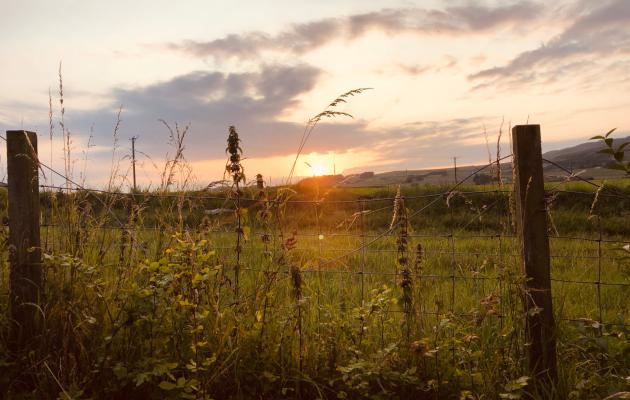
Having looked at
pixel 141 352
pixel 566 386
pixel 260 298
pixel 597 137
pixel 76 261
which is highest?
pixel 597 137

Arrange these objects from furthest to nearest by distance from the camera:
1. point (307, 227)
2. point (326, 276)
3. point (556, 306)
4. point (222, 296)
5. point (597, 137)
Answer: point (307, 227)
point (326, 276)
point (556, 306)
point (222, 296)
point (597, 137)

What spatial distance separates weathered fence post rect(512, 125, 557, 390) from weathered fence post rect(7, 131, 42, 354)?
3399mm

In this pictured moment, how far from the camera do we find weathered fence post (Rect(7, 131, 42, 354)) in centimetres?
385

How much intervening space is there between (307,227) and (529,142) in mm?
9616

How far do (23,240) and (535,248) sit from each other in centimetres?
372

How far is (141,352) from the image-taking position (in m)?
3.30

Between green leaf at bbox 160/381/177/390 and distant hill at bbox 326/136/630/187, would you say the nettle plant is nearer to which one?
distant hill at bbox 326/136/630/187

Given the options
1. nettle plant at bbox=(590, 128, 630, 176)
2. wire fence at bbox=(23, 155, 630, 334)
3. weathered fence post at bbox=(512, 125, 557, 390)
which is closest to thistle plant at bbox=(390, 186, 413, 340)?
wire fence at bbox=(23, 155, 630, 334)

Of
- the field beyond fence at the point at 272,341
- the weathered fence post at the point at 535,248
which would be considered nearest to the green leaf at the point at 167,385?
the field beyond fence at the point at 272,341

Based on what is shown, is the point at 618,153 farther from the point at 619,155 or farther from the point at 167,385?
the point at 167,385

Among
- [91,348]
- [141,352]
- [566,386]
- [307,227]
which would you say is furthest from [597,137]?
[307,227]

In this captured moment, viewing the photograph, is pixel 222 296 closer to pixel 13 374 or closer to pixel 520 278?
pixel 13 374

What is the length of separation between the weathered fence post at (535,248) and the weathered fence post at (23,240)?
3399 millimetres

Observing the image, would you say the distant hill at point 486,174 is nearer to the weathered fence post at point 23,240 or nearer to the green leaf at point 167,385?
the green leaf at point 167,385
